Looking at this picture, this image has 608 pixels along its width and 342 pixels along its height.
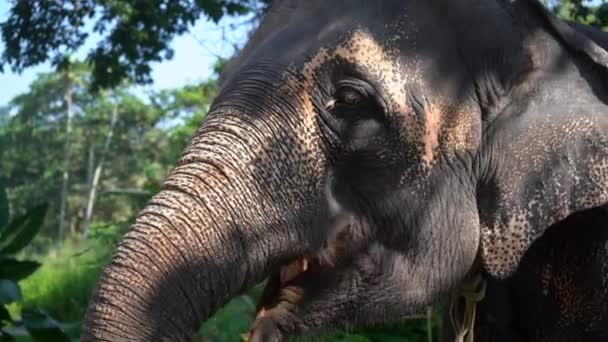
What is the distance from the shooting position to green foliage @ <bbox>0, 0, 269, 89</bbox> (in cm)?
875

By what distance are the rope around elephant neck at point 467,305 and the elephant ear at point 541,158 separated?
0.58 feet

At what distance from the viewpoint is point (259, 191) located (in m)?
2.13

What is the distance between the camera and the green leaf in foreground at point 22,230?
6.49 meters

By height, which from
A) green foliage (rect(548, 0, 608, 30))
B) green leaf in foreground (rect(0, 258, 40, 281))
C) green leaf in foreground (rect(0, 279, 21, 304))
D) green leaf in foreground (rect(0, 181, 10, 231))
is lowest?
green leaf in foreground (rect(0, 279, 21, 304))

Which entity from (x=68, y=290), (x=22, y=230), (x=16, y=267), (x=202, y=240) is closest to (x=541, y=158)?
(x=202, y=240)

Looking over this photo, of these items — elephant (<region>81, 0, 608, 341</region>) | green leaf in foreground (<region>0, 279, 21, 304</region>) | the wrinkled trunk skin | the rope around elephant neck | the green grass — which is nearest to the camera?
the wrinkled trunk skin

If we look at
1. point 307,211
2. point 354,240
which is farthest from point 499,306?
point 307,211

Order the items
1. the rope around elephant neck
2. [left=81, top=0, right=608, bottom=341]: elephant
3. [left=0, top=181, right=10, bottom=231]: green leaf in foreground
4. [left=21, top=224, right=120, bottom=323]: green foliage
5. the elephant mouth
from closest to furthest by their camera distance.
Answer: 1. [left=81, top=0, right=608, bottom=341]: elephant
2. the elephant mouth
3. the rope around elephant neck
4. [left=0, top=181, right=10, bottom=231]: green leaf in foreground
5. [left=21, top=224, right=120, bottom=323]: green foliage

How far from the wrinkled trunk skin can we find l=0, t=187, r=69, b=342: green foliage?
3.67 m

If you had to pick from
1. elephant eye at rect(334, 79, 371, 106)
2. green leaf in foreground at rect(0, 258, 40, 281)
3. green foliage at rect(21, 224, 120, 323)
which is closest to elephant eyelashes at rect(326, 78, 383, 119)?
elephant eye at rect(334, 79, 371, 106)

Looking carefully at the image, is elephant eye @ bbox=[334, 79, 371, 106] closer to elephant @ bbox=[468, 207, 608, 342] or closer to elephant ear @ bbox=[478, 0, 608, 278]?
elephant ear @ bbox=[478, 0, 608, 278]

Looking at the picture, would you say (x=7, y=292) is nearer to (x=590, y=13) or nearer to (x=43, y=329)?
(x=43, y=329)

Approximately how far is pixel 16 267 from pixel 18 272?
4 centimetres

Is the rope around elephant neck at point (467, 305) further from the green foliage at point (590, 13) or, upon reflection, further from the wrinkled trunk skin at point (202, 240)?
the green foliage at point (590, 13)
